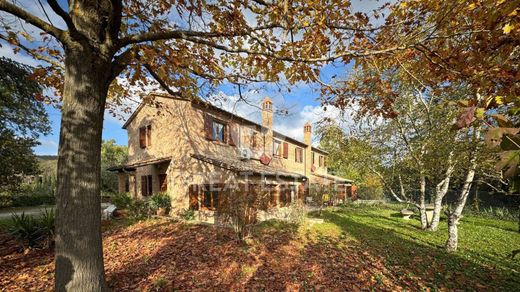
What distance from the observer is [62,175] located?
3.66 metres

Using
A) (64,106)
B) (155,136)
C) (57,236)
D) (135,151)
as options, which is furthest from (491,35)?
(135,151)

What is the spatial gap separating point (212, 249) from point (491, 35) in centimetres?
830

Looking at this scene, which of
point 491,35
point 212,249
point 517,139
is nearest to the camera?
point 517,139

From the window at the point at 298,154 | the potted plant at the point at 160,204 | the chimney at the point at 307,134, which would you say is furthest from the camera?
the chimney at the point at 307,134

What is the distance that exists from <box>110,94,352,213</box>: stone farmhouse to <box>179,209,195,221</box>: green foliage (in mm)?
412

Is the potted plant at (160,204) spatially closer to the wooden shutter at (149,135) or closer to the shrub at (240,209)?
the wooden shutter at (149,135)

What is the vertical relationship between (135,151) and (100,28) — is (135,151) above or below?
below

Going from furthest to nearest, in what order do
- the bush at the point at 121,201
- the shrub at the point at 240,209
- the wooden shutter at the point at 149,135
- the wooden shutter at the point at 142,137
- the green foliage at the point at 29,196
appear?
the green foliage at the point at 29,196 < the wooden shutter at the point at 142,137 < the wooden shutter at the point at 149,135 < the bush at the point at 121,201 < the shrub at the point at 240,209

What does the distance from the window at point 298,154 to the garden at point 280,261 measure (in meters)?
13.8

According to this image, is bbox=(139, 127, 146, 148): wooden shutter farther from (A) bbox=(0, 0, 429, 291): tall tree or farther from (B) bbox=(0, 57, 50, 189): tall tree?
(A) bbox=(0, 0, 429, 291): tall tree

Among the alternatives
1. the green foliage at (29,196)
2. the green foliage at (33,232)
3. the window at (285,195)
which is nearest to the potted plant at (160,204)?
the green foliage at (33,232)

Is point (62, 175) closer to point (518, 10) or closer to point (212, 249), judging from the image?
point (212, 249)

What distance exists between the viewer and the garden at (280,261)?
5.42m

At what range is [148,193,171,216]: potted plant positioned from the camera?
1364cm
